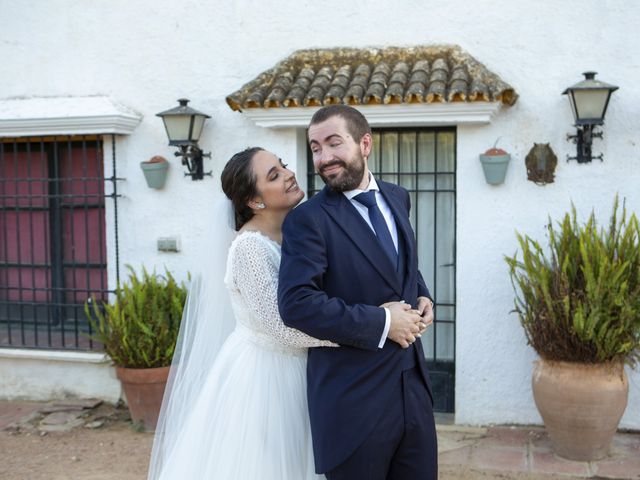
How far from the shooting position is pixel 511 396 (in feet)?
17.8

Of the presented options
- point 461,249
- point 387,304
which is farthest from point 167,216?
point 387,304

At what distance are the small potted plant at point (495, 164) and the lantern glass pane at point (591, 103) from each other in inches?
22.9

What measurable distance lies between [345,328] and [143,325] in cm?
325

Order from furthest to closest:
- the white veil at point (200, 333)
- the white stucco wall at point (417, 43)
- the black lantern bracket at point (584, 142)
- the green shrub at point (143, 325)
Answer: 1. the green shrub at point (143, 325)
2. the white stucco wall at point (417, 43)
3. the black lantern bracket at point (584, 142)
4. the white veil at point (200, 333)

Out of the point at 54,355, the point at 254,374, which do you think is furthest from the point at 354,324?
the point at 54,355

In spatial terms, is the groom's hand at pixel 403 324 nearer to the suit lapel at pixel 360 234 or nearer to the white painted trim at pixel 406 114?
the suit lapel at pixel 360 234

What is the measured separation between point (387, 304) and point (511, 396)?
10.4 feet

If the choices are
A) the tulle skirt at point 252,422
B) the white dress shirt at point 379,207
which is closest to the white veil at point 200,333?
the tulle skirt at point 252,422

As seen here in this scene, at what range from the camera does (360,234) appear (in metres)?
2.65

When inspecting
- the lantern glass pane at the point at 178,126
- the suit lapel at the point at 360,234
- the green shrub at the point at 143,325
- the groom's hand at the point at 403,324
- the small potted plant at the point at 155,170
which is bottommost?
the green shrub at the point at 143,325

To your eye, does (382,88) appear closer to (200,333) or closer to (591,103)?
(591,103)

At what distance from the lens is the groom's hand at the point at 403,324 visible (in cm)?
256

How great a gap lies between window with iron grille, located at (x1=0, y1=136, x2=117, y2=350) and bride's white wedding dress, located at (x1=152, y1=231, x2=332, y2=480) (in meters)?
3.44

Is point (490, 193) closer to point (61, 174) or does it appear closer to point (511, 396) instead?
point (511, 396)
